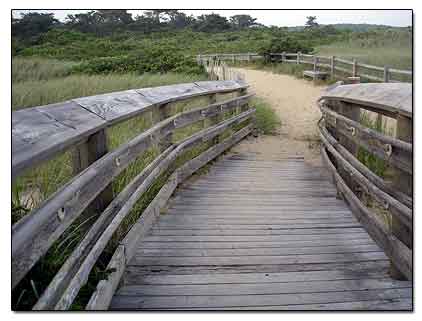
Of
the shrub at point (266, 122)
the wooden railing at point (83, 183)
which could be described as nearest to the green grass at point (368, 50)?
the shrub at point (266, 122)

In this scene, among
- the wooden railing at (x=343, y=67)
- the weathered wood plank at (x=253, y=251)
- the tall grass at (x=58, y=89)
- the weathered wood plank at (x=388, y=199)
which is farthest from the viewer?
the wooden railing at (x=343, y=67)

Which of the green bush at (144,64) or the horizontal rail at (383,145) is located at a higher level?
the green bush at (144,64)

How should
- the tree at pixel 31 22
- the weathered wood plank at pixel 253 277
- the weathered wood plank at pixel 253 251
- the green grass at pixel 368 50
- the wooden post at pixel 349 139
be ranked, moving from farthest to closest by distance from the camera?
1. the green grass at pixel 368 50
2. the wooden post at pixel 349 139
3. the weathered wood plank at pixel 253 251
4. the weathered wood plank at pixel 253 277
5. the tree at pixel 31 22

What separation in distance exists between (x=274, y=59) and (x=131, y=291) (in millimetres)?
23936

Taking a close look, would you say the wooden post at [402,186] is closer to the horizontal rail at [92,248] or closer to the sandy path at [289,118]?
the horizontal rail at [92,248]

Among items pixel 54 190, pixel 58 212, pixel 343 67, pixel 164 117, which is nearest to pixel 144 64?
pixel 343 67

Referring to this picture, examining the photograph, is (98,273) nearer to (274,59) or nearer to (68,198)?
(68,198)

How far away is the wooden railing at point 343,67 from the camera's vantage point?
12.6 meters

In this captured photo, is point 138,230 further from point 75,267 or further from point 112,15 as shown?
point 112,15

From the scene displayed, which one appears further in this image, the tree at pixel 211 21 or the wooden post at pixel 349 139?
the wooden post at pixel 349 139

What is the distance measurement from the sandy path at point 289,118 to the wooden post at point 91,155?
474 cm

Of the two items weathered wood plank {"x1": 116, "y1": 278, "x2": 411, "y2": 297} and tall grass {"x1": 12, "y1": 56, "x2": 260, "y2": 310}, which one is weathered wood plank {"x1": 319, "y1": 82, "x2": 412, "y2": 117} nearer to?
weathered wood plank {"x1": 116, "y1": 278, "x2": 411, "y2": 297}

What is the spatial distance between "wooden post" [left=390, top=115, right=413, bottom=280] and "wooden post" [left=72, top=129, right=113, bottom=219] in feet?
6.37

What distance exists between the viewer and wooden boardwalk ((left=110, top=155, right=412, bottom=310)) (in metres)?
2.65
